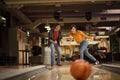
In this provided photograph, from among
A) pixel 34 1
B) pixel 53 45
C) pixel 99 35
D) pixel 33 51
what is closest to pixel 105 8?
pixel 34 1

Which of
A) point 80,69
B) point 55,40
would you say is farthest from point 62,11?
point 80,69

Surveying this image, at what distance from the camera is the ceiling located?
1764 centimetres

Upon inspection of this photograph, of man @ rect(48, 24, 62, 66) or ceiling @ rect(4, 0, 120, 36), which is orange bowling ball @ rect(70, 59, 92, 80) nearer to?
man @ rect(48, 24, 62, 66)

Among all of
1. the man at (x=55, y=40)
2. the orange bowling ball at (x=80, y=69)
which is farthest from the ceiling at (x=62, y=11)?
the orange bowling ball at (x=80, y=69)

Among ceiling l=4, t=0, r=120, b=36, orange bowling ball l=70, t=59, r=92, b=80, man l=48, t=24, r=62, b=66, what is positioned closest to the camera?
orange bowling ball l=70, t=59, r=92, b=80

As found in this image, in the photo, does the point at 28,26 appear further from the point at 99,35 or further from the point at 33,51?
the point at 99,35

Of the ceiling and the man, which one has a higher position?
the ceiling

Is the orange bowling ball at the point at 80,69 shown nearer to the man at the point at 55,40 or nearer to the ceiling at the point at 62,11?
the man at the point at 55,40

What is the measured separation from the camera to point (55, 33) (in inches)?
577

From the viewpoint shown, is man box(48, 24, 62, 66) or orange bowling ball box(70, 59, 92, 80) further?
man box(48, 24, 62, 66)

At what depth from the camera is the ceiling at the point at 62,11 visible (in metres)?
17.6

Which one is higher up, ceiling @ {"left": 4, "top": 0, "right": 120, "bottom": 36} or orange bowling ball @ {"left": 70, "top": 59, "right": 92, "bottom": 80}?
ceiling @ {"left": 4, "top": 0, "right": 120, "bottom": 36}

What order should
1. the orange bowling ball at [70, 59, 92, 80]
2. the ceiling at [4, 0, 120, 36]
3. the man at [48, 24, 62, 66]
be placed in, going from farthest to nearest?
the ceiling at [4, 0, 120, 36] < the man at [48, 24, 62, 66] < the orange bowling ball at [70, 59, 92, 80]

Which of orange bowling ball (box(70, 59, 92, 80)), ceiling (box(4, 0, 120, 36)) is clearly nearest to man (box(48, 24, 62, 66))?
ceiling (box(4, 0, 120, 36))
